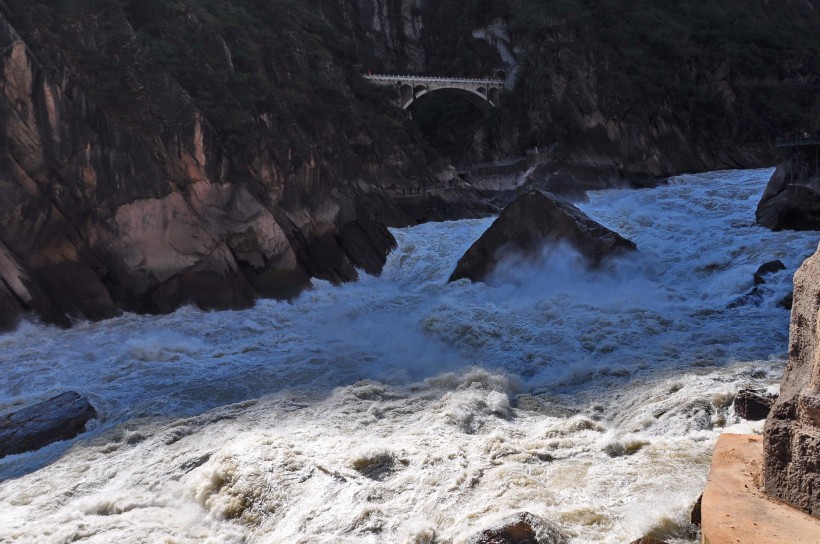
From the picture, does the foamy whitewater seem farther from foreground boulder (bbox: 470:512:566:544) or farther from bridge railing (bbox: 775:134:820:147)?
bridge railing (bbox: 775:134:820:147)

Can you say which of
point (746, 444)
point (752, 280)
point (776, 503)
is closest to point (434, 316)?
point (752, 280)

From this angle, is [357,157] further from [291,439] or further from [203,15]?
[291,439]

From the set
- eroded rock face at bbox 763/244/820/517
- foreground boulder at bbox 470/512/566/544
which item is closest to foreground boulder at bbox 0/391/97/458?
foreground boulder at bbox 470/512/566/544

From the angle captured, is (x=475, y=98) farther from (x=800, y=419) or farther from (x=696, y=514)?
(x=800, y=419)

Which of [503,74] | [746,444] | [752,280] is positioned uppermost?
[503,74]

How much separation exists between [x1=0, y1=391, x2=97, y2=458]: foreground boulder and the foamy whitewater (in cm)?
34

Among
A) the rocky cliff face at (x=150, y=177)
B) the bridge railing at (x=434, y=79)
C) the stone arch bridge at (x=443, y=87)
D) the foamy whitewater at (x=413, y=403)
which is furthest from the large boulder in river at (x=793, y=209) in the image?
the bridge railing at (x=434, y=79)

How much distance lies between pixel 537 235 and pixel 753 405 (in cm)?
1361

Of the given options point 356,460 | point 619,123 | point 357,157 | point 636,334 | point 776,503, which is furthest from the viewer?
point 619,123

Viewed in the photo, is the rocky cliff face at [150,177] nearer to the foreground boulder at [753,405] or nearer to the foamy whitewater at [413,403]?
the foamy whitewater at [413,403]

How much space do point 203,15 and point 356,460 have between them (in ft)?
85.3

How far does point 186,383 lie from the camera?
1566 cm

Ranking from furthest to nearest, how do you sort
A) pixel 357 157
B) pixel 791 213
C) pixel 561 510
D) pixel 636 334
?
pixel 357 157
pixel 791 213
pixel 636 334
pixel 561 510

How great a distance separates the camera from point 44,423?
12766mm
